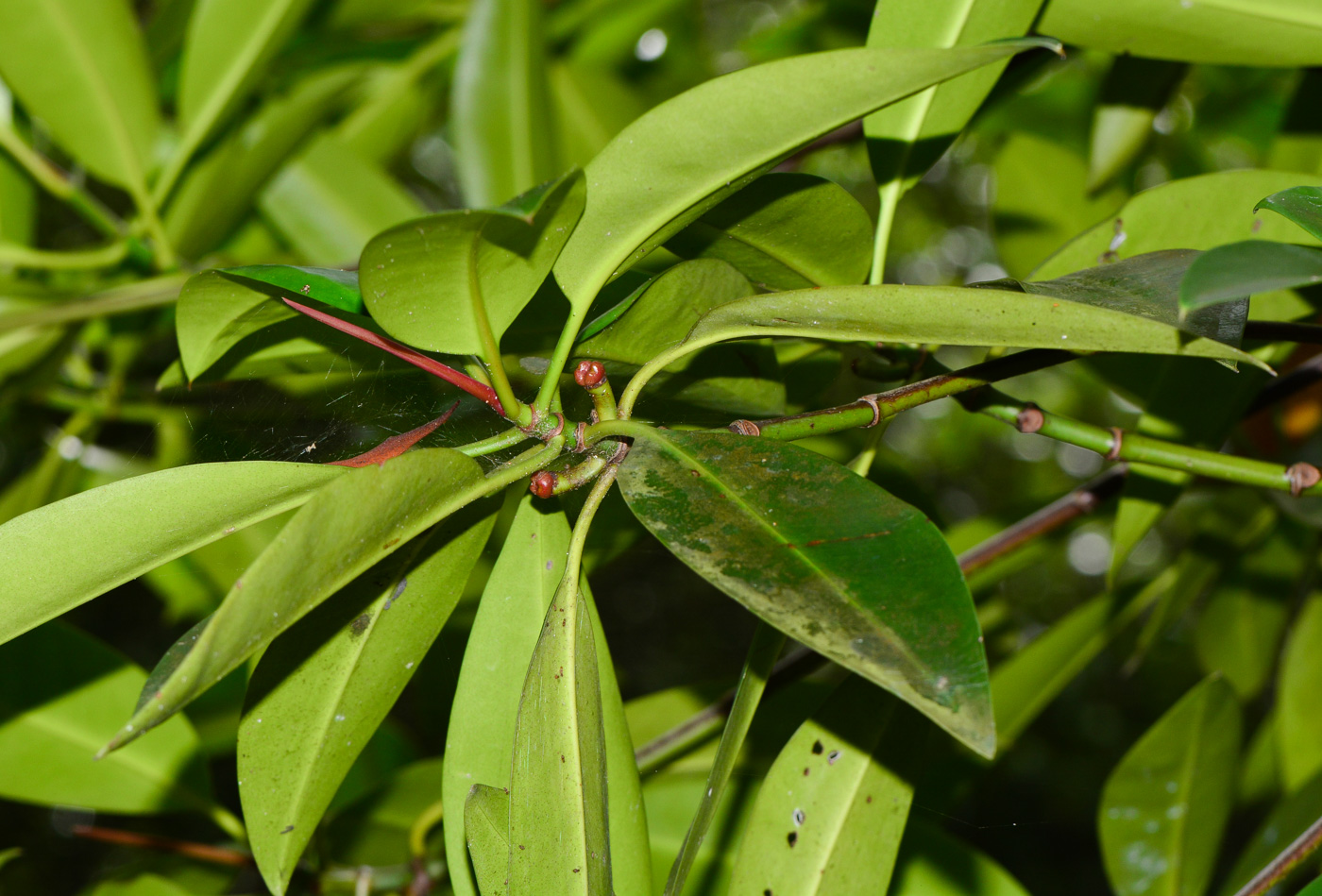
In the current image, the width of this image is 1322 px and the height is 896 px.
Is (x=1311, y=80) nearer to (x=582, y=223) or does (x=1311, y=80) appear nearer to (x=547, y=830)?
(x=582, y=223)

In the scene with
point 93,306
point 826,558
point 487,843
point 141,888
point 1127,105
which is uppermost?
→ point 1127,105

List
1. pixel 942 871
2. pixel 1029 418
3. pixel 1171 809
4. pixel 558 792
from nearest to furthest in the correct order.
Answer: pixel 558 792
pixel 1029 418
pixel 942 871
pixel 1171 809

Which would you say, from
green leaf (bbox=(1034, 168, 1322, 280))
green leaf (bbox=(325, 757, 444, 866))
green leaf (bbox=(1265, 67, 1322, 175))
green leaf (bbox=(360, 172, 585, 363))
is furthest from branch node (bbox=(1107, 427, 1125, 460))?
green leaf (bbox=(325, 757, 444, 866))

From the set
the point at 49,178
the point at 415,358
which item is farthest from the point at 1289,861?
the point at 49,178

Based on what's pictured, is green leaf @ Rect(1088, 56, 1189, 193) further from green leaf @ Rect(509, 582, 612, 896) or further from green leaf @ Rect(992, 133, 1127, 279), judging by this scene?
green leaf @ Rect(509, 582, 612, 896)

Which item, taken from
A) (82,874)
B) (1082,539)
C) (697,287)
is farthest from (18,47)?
(1082,539)

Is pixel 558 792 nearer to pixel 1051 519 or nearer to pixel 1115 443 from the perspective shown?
pixel 1115 443

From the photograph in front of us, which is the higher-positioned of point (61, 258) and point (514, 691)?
point (61, 258)
